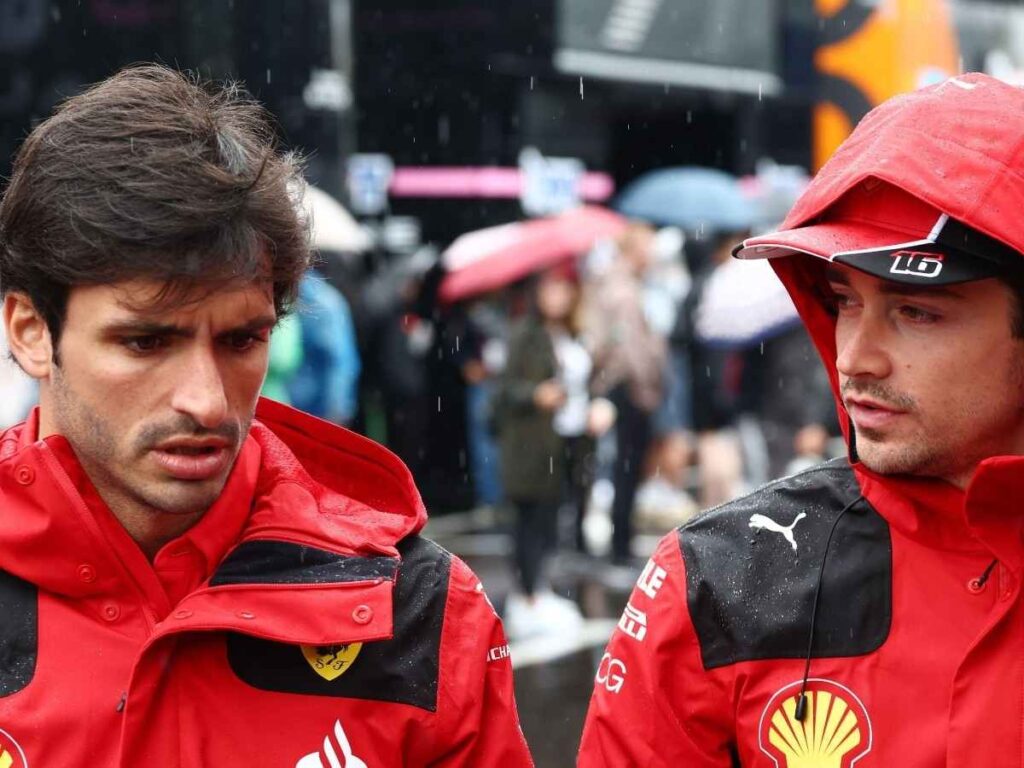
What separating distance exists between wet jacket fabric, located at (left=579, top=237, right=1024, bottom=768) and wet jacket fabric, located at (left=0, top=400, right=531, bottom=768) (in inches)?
10.2

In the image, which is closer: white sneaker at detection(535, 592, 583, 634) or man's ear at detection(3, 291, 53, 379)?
man's ear at detection(3, 291, 53, 379)

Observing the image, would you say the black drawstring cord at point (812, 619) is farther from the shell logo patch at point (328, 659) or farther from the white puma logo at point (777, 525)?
the shell logo patch at point (328, 659)

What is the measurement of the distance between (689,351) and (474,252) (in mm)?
2696

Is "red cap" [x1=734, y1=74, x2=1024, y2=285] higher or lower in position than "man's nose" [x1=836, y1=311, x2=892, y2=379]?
higher

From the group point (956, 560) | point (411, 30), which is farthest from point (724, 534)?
point (411, 30)

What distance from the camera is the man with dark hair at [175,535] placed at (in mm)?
2588

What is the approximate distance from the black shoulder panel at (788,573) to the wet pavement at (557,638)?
3015 millimetres

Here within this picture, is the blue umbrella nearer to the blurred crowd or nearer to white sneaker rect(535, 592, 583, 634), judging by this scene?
the blurred crowd

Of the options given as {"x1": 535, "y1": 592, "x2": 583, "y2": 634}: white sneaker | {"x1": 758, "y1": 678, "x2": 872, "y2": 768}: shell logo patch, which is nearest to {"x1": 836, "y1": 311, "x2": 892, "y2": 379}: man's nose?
{"x1": 758, "y1": 678, "x2": 872, "y2": 768}: shell logo patch

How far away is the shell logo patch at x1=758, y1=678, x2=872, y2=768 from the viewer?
265 centimetres

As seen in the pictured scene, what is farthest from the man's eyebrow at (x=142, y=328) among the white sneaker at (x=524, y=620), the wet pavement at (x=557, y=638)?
the white sneaker at (x=524, y=620)

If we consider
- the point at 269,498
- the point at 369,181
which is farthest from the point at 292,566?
the point at 369,181

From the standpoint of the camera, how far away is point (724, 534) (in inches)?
114

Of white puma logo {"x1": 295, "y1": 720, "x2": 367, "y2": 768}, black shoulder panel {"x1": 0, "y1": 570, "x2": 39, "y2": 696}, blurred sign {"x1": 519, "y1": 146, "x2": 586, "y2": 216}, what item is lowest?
blurred sign {"x1": 519, "y1": 146, "x2": 586, "y2": 216}
